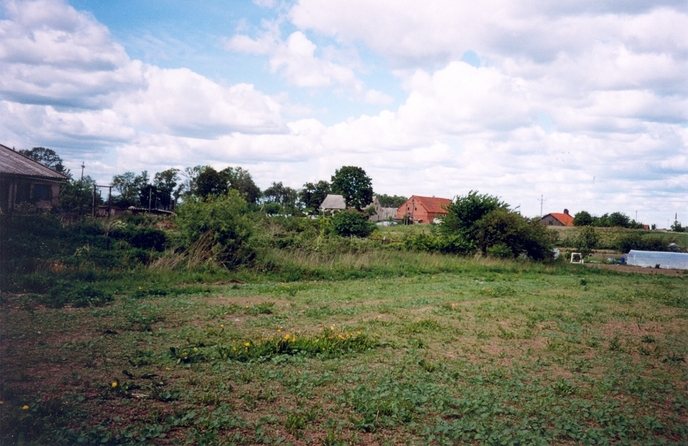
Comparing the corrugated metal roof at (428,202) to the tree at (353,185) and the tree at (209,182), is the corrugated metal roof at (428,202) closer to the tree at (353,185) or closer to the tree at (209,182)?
the tree at (353,185)

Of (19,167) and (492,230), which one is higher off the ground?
(19,167)

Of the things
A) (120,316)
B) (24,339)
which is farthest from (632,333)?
(24,339)

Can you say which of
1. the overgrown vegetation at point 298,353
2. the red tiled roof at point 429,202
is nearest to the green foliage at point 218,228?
the overgrown vegetation at point 298,353

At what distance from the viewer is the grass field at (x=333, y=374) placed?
14.3 feet

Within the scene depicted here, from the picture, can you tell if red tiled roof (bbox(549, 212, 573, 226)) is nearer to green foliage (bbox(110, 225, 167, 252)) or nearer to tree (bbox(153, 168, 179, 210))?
tree (bbox(153, 168, 179, 210))

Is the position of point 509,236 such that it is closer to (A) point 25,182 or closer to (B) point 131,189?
(A) point 25,182

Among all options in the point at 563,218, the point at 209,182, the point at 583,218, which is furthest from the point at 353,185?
the point at 563,218

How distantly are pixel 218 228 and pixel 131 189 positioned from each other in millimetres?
38382

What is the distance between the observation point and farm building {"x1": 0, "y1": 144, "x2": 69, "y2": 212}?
23.6 meters

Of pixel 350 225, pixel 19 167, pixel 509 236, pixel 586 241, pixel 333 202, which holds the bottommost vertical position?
pixel 586 241

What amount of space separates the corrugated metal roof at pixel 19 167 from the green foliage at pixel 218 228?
12361 mm

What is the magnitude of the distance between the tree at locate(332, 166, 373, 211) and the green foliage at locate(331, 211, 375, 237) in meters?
46.5

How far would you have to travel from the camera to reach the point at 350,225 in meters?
35.0

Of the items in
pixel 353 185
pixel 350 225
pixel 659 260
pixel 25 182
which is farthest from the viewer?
pixel 353 185
